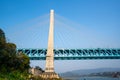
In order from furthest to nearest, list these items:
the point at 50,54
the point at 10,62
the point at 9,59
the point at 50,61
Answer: the point at 50,61, the point at 50,54, the point at 10,62, the point at 9,59

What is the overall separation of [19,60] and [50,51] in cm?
2219

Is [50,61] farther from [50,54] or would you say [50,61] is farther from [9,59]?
[9,59]

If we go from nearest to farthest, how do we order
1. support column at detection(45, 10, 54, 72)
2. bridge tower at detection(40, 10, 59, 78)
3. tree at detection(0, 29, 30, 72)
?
tree at detection(0, 29, 30, 72)
bridge tower at detection(40, 10, 59, 78)
support column at detection(45, 10, 54, 72)

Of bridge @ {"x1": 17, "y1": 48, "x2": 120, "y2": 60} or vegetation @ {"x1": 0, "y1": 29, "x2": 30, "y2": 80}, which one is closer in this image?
vegetation @ {"x1": 0, "y1": 29, "x2": 30, "y2": 80}

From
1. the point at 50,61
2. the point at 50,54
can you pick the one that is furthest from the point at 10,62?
the point at 50,61

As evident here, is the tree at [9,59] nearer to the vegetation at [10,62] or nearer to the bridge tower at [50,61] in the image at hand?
the vegetation at [10,62]

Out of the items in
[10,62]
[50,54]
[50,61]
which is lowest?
[10,62]

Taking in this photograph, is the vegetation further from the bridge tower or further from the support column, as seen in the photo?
the support column

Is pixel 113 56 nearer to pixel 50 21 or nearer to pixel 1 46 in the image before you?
pixel 50 21

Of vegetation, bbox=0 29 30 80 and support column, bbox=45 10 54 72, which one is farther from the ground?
support column, bbox=45 10 54 72

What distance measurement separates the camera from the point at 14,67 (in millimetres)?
63250

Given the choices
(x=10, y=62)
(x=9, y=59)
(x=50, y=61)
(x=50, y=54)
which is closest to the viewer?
(x=9, y=59)

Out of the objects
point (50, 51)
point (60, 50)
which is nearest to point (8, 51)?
point (50, 51)

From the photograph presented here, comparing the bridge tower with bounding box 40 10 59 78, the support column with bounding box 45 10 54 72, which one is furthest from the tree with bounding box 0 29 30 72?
the support column with bounding box 45 10 54 72
